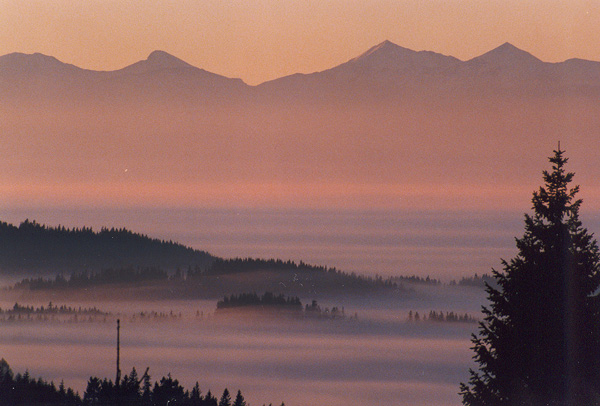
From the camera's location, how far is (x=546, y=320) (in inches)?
1232

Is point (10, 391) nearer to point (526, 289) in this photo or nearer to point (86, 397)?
point (86, 397)

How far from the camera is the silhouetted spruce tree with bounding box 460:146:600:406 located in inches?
1204

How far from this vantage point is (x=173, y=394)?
114 meters

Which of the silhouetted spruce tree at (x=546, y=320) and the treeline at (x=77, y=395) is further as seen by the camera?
the treeline at (x=77, y=395)

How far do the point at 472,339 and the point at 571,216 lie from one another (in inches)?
206

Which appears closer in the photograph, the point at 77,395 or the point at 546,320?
the point at 546,320

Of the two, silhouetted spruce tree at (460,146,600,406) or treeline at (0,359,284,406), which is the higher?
silhouetted spruce tree at (460,146,600,406)

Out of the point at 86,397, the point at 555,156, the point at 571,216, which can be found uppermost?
the point at 555,156

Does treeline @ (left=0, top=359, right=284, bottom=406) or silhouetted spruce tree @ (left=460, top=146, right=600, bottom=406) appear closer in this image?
silhouetted spruce tree @ (left=460, top=146, right=600, bottom=406)

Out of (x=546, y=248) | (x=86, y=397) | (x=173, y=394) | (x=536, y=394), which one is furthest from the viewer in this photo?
(x=86, y=397)

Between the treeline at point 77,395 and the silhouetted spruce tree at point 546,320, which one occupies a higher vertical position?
the silhouetted spruce tree at point 546,320

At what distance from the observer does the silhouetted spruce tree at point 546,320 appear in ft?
100

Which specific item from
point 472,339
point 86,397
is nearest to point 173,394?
point 86,397

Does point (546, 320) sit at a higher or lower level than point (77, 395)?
higher
